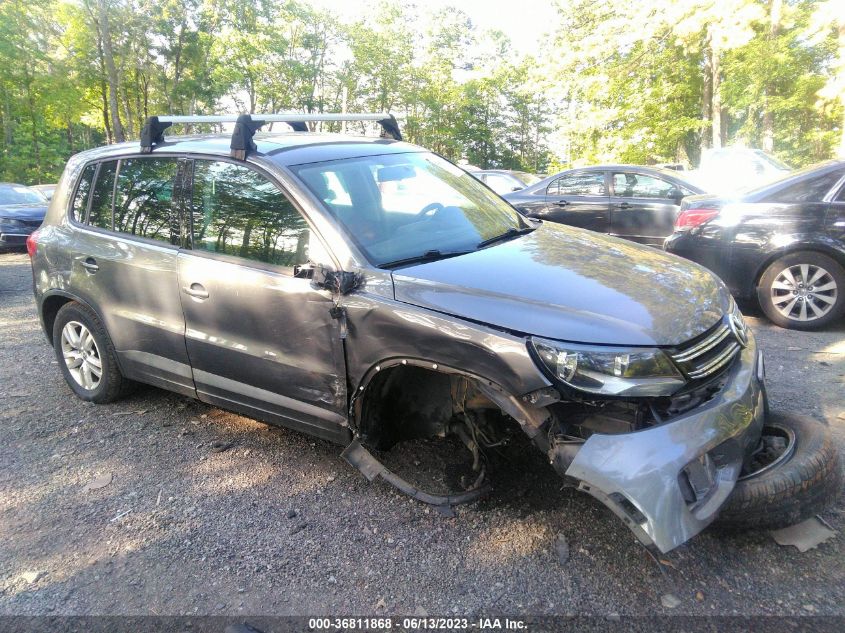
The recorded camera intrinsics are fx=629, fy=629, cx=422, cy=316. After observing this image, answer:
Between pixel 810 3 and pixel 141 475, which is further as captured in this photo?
pixel 810 3

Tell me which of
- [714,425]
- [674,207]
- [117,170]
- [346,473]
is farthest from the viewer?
[674,207]

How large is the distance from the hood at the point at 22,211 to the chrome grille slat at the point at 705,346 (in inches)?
526

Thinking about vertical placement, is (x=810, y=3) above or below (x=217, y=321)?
above

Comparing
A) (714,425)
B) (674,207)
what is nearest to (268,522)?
(714,425)

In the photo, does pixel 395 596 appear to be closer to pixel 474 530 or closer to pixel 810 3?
pixel 474 530

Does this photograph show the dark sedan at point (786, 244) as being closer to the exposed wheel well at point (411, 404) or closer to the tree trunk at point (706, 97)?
the exposed wheel well at point (411, 404)

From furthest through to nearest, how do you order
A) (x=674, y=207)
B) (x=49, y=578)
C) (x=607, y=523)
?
(x=674, y=207) < (x=607, y=523) < (x=49, y=578)

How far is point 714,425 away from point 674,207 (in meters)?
7.16

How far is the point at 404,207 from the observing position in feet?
11.4

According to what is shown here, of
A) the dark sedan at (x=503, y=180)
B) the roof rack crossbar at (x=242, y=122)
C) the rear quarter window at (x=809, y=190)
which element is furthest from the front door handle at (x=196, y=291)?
the dark sedan at (x=503, y=180)

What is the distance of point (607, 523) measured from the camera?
9.39 ft

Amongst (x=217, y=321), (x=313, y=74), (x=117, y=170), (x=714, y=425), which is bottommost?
(x=714, y=425)

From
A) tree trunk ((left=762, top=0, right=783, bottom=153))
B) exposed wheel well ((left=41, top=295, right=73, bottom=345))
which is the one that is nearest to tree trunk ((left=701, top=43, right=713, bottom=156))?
tree trunk ((left=762, top=0, right=783, bottom=153))

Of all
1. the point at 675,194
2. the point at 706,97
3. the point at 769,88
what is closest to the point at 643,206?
the point at 675,194
